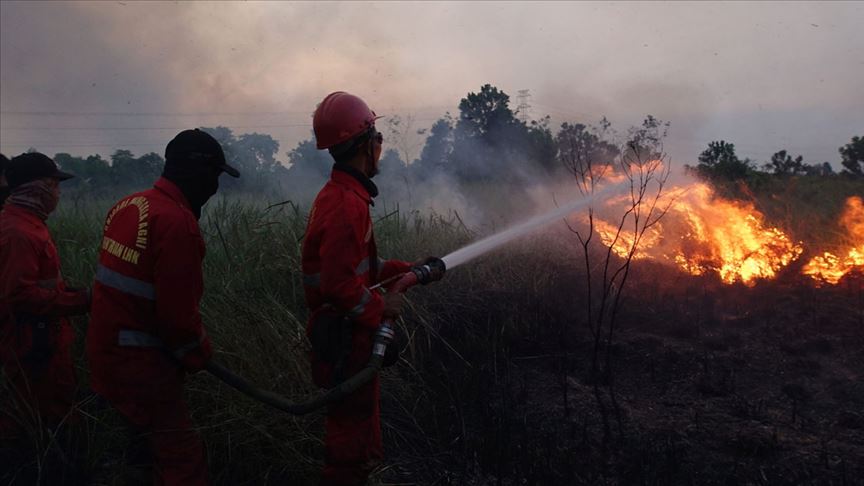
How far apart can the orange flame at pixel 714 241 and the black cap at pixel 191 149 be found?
6359mm

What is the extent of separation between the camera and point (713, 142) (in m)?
13.7

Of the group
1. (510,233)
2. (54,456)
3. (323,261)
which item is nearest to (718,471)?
(510,233)

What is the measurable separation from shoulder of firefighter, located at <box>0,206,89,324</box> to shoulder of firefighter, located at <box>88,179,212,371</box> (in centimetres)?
96

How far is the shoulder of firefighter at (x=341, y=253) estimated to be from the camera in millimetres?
2699

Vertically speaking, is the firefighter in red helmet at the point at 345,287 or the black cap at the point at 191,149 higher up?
the black cap at the point at 191,149

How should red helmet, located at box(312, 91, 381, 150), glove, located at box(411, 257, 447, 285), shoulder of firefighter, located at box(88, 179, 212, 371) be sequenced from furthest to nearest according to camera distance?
glove, located at box(411, 257, 447, 285)
red helmet, located at box(312, 91, 381, 150)
shoulder of firefighter, located at box(88, 179, 212, 371)

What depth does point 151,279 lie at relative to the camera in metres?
2.69

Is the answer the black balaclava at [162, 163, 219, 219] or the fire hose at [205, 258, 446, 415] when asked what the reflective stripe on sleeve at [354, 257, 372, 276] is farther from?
the black balaclava at [162, 163, 219, 219]

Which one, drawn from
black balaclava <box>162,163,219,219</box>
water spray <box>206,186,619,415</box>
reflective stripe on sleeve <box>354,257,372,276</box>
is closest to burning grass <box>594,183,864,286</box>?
water spray <box>206,186,619,415</box>

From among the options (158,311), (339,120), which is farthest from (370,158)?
(158,311)

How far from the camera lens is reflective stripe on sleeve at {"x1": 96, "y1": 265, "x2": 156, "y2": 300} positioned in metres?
2.67

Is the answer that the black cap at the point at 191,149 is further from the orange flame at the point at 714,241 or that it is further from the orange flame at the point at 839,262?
the orange flame at the point at 839,262

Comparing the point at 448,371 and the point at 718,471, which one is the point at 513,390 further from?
the point at 718,471

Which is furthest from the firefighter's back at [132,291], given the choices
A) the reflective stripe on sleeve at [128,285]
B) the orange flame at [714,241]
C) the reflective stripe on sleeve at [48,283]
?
the orange flame at [714,241]
